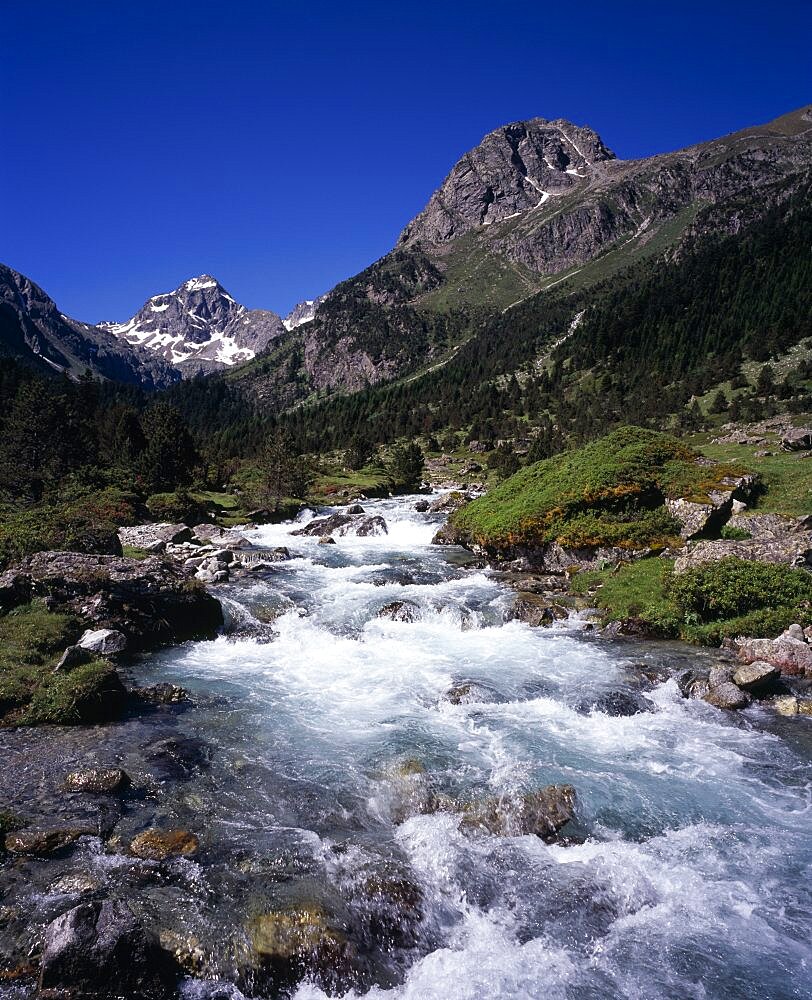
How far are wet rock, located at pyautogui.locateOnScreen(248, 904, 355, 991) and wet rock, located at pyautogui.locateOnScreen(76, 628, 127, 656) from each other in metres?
11.8

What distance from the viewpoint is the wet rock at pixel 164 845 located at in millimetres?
8977

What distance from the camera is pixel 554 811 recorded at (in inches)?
412

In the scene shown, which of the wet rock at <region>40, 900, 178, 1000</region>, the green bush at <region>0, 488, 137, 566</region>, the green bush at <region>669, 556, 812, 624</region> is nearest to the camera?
the wet rock at <region>40, 900, 178, 1000</region>

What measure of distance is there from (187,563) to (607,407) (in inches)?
3119

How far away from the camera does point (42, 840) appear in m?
8.88

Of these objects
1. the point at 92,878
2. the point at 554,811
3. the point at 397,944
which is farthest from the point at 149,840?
the point at 554,811

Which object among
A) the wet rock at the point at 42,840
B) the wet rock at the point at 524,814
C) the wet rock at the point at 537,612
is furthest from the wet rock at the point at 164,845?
the wet rock at the point at 537,612

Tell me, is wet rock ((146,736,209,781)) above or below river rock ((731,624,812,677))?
above

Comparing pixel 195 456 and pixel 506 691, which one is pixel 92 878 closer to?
pixel 506 691

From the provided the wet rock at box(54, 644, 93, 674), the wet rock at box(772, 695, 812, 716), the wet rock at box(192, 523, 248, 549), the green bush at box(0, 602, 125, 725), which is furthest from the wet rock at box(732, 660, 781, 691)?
the wet rock at box(192, 523, 248, 549)

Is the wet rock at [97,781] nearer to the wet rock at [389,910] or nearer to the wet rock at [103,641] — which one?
the wet rock at [389,910]

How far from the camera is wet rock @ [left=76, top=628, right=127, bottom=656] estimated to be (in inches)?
664

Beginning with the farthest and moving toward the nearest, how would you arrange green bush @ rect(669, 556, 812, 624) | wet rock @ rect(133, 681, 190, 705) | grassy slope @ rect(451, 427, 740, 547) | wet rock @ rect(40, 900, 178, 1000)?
grassy slope @ rect(451, 427, 740, 547)
green bush @ rect(669, 556, 812, 624)
wet rock @ rect(133, 681, 190, 705)
wet rock @ rect(40, 900, 178, 1000)

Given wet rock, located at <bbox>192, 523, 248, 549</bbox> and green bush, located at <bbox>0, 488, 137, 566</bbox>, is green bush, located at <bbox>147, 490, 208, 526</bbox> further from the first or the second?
green bush, located at <bbox>0, 488, 137, 566</bbox>
